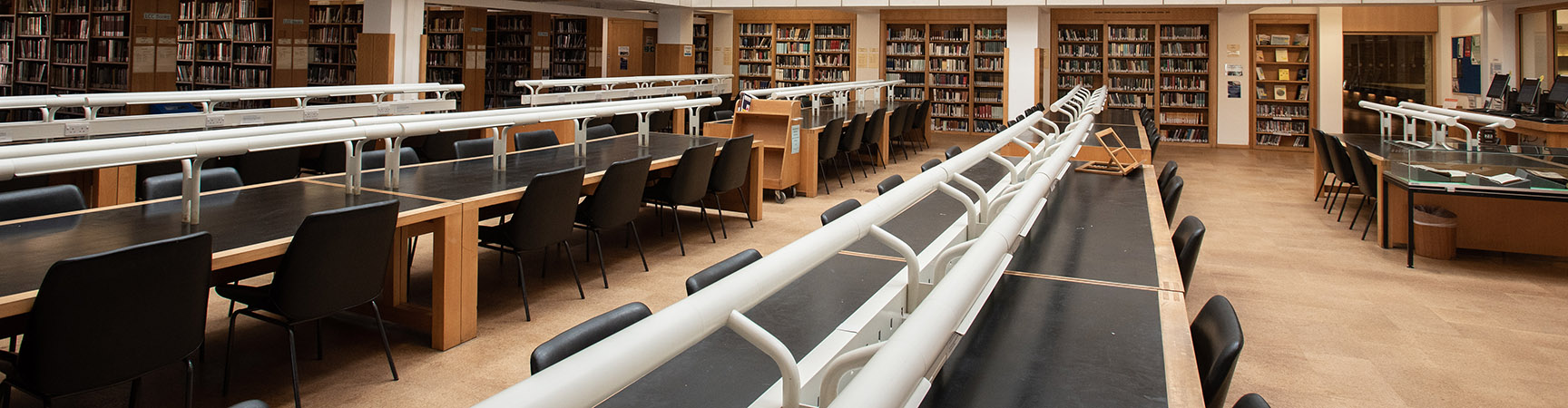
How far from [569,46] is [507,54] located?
1.18m

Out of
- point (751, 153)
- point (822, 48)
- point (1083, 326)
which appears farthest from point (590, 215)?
point (822, 48)

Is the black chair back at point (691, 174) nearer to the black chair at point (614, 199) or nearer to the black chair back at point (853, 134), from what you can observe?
the black chair at point (614, 199)

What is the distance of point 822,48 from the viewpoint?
14656 mm

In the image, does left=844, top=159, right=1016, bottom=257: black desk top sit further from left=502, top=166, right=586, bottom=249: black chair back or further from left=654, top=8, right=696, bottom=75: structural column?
left=654, top=8, right=696, bottom=75: structural column

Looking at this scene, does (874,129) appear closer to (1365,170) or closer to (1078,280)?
(1365,170)

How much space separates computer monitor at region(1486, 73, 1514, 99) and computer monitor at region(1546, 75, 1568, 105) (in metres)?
1.23

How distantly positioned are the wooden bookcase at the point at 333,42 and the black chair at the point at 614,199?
26.0 feet

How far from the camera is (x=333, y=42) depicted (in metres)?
11.4

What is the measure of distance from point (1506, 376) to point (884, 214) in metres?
3.13

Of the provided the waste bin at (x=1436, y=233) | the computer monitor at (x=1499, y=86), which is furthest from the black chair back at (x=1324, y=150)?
the computer monitor at (x=1499, y=86)

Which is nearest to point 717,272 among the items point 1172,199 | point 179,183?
point 179,183

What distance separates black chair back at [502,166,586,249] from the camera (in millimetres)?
3992

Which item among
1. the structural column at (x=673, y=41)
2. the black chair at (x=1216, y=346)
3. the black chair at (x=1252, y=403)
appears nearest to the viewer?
the black chair at (x=1252, y=403)

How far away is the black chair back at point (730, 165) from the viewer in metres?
5.75
